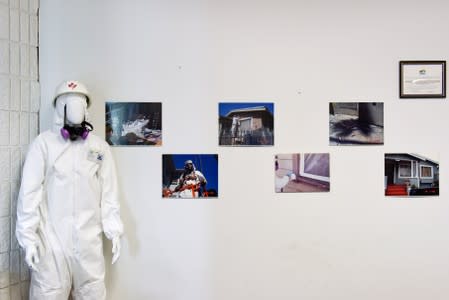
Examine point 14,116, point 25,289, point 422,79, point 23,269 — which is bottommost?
point 25,289

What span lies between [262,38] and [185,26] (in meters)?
0.49

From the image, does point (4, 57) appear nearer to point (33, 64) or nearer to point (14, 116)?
point (33, 64)

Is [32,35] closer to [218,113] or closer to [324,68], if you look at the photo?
[218,113]

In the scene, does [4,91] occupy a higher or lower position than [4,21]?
lower

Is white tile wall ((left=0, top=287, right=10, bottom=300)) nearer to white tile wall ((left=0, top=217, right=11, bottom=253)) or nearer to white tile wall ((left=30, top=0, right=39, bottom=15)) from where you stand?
white tile wall ((left=0, top=217, right=11, bottom=253))

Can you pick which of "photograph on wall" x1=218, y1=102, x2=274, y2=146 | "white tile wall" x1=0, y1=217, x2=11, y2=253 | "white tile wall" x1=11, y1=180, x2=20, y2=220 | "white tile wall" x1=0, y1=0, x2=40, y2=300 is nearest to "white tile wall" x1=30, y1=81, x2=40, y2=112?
"white tile wall" x1=0, y1=0, x2=40, y2=300

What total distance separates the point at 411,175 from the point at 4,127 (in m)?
2.42

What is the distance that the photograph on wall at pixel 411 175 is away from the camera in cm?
198

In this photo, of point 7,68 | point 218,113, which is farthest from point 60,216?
point 218,113

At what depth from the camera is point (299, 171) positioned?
1.96 meters

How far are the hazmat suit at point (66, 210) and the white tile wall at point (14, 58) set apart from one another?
0.29 metres

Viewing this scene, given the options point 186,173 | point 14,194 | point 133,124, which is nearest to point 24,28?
point 133,124

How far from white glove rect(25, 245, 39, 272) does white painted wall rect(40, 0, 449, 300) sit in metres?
0.51

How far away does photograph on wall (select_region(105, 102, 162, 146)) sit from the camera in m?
1.93
